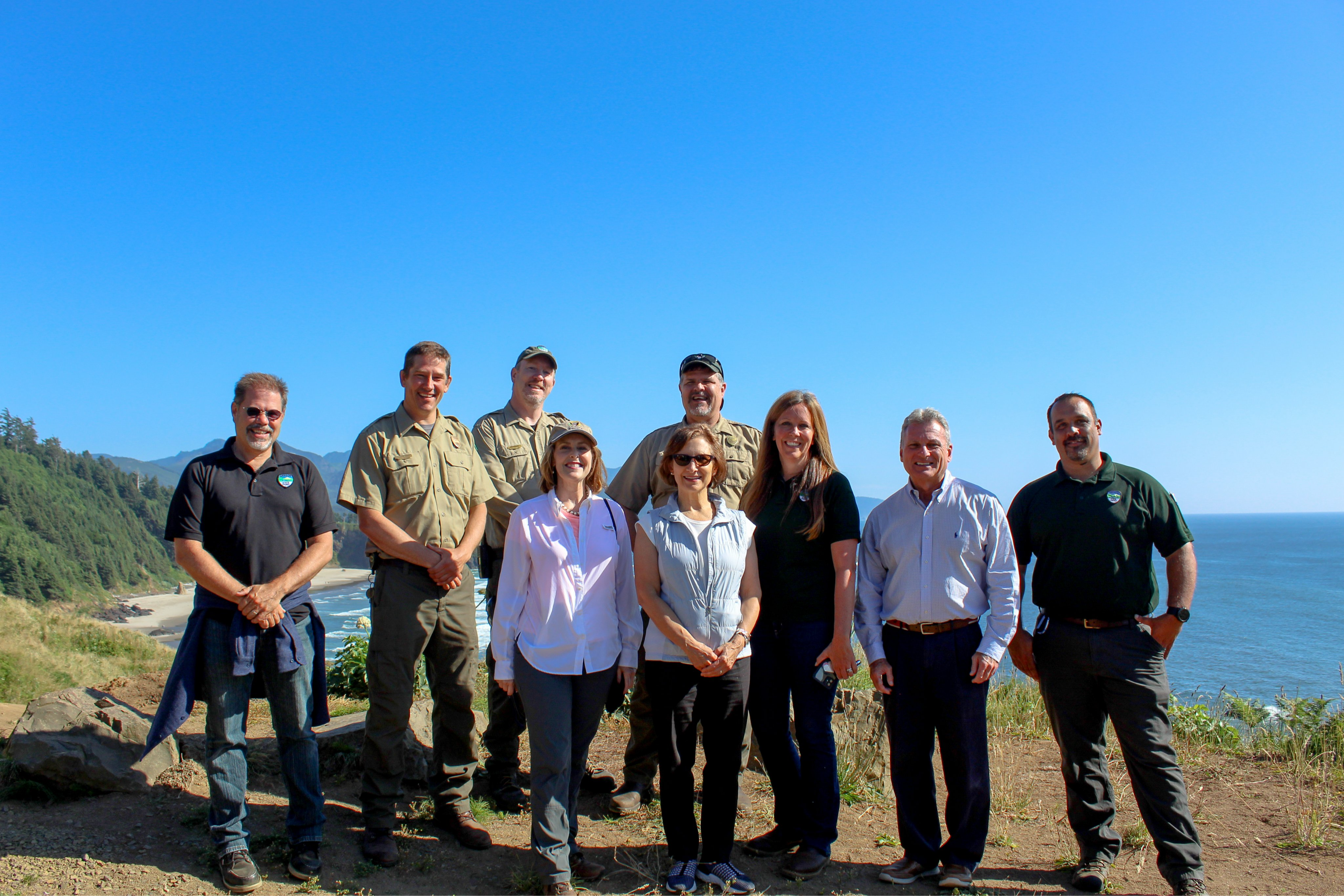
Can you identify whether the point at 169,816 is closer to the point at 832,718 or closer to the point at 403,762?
the point at 403,762

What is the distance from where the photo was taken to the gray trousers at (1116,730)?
151 inches

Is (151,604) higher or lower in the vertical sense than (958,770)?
lower

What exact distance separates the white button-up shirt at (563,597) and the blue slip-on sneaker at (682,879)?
3.20 ft

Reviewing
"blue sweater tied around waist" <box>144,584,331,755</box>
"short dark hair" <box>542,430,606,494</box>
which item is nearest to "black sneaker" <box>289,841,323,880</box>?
"blue sweater tied around waist" <box>144,584,331,755</box>

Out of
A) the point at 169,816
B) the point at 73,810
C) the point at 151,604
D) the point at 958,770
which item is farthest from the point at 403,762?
the point at 151,604

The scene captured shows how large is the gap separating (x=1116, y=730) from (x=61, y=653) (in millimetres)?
15254

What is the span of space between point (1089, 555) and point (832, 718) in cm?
264

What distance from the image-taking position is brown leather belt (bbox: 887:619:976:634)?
3.86 m

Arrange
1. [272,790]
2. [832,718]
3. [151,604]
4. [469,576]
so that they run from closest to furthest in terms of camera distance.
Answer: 1. [469,576]
2. [272,790]
3. [832,718]
4. [151,604]

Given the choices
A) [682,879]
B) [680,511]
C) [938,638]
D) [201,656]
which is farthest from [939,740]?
[201,656]

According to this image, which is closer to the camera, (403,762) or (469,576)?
(403,762)

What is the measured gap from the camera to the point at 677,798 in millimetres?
3717

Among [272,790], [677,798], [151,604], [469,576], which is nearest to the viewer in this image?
[677,798]

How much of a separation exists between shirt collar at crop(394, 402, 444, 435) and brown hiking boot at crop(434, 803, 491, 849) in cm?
210
